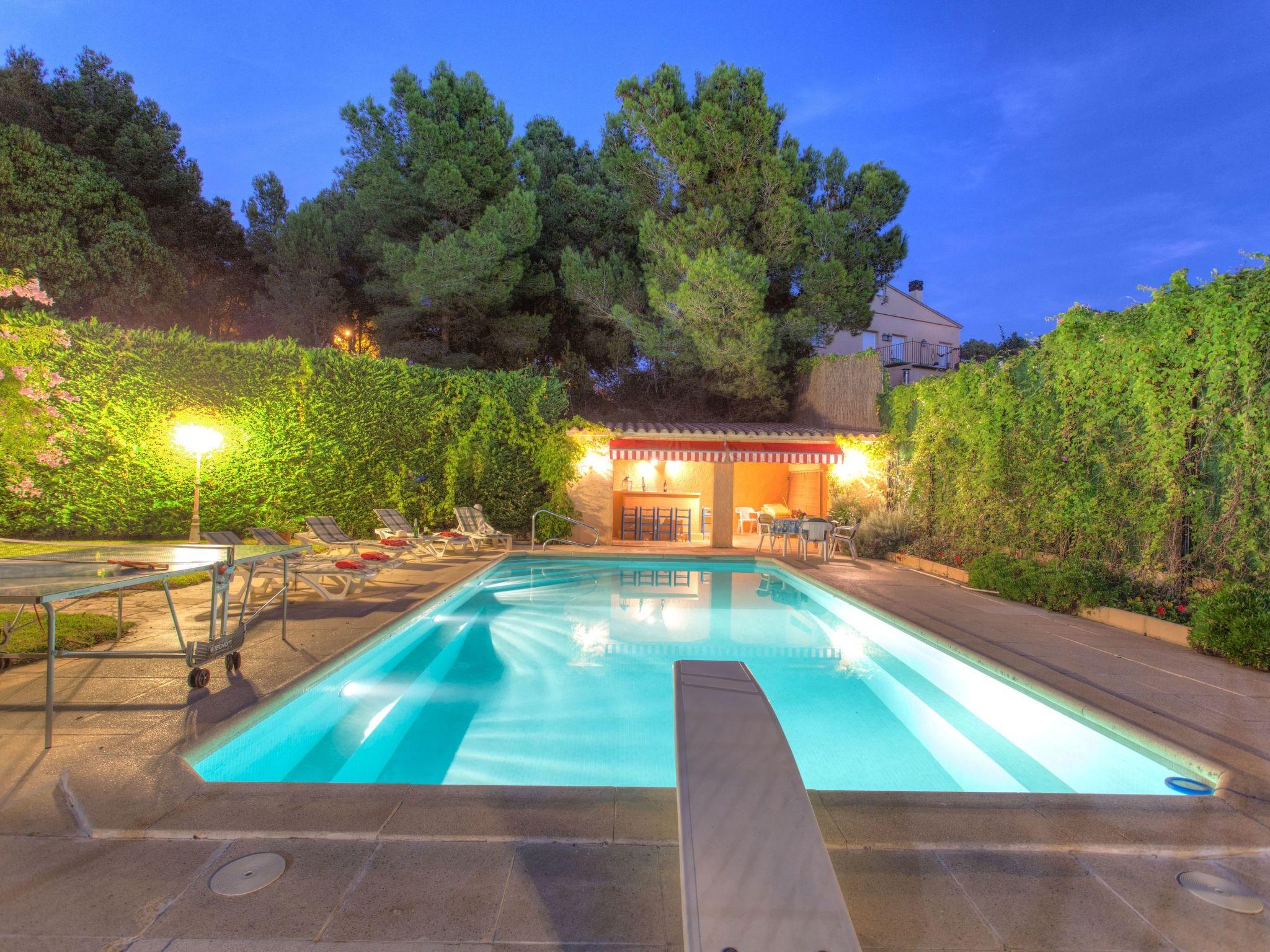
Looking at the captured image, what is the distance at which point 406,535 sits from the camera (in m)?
13.6

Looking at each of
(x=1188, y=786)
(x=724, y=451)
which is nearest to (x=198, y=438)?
(x=724, y=451)

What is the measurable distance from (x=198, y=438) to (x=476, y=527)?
18.2 feet

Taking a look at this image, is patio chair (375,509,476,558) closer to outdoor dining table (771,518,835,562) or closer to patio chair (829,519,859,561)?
outdoor dining table (771,518,835,562)

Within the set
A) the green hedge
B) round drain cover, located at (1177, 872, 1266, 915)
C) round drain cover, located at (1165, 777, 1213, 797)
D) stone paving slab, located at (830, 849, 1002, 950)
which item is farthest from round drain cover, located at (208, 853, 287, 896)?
the green hedge

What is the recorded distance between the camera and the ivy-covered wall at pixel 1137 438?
7074 mm

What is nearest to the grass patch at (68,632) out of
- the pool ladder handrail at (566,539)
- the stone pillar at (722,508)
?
the pool ladder handrail at (566,539)

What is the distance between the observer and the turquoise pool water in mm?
4703

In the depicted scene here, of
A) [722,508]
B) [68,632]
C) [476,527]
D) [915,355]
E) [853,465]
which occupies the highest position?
[915,355]

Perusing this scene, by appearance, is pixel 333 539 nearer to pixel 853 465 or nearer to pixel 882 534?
pixel 882 534

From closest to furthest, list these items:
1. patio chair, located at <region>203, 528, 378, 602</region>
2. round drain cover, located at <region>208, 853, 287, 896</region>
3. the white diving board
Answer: the white diving board, round drain cover, located at <region>208, 853, 287, 896</region>, patio chair, located at <region>203, 528, 378, 602</region>

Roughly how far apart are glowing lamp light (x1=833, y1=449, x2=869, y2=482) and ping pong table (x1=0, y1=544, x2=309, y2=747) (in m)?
14.6

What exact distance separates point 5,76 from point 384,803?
2794 centimetres

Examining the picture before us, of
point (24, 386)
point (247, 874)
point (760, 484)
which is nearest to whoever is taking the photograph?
point (247, 874)

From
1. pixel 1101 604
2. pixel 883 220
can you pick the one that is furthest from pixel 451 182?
pixel 1101 604
